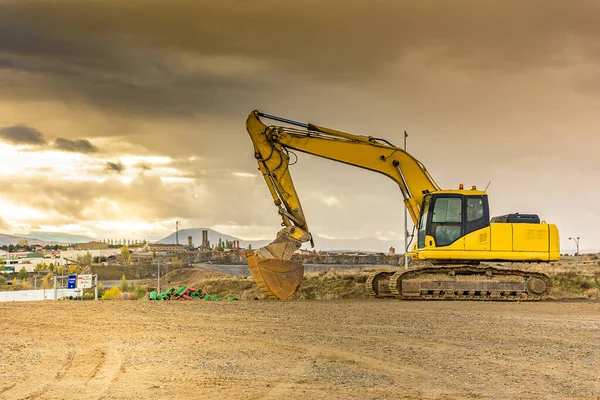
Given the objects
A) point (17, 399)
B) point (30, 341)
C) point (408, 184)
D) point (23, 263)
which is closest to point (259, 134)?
point (408, 184)

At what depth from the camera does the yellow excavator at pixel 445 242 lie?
27688mm

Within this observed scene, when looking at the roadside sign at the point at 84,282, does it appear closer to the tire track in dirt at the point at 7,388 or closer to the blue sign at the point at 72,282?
the blue sign at the point at 72,282

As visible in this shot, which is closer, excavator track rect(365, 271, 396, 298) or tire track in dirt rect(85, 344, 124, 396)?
tire track in dirt rect(85, 344, 124, 396)

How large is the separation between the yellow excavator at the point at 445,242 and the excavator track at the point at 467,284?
0.10ft

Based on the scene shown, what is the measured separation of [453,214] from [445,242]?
41.8 inches

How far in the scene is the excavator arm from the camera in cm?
2702

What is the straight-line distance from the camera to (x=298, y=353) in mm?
15438

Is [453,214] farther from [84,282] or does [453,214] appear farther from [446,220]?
[84,282]

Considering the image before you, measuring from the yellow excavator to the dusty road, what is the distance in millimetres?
3039

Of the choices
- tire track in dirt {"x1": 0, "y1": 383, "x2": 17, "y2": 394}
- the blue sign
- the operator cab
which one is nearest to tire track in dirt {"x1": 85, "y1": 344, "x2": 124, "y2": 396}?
tire track in dirt {"x1": 0, "y1": 383, "x2": 17, "y2": 394}

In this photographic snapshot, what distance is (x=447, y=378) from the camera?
42.7 ft

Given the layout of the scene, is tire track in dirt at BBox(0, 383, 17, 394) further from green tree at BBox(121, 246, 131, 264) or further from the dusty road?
green tree at BBox(121, 246, 131, 264)

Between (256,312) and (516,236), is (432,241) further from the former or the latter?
(256,312)

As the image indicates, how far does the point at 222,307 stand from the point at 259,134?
23.5 feet
